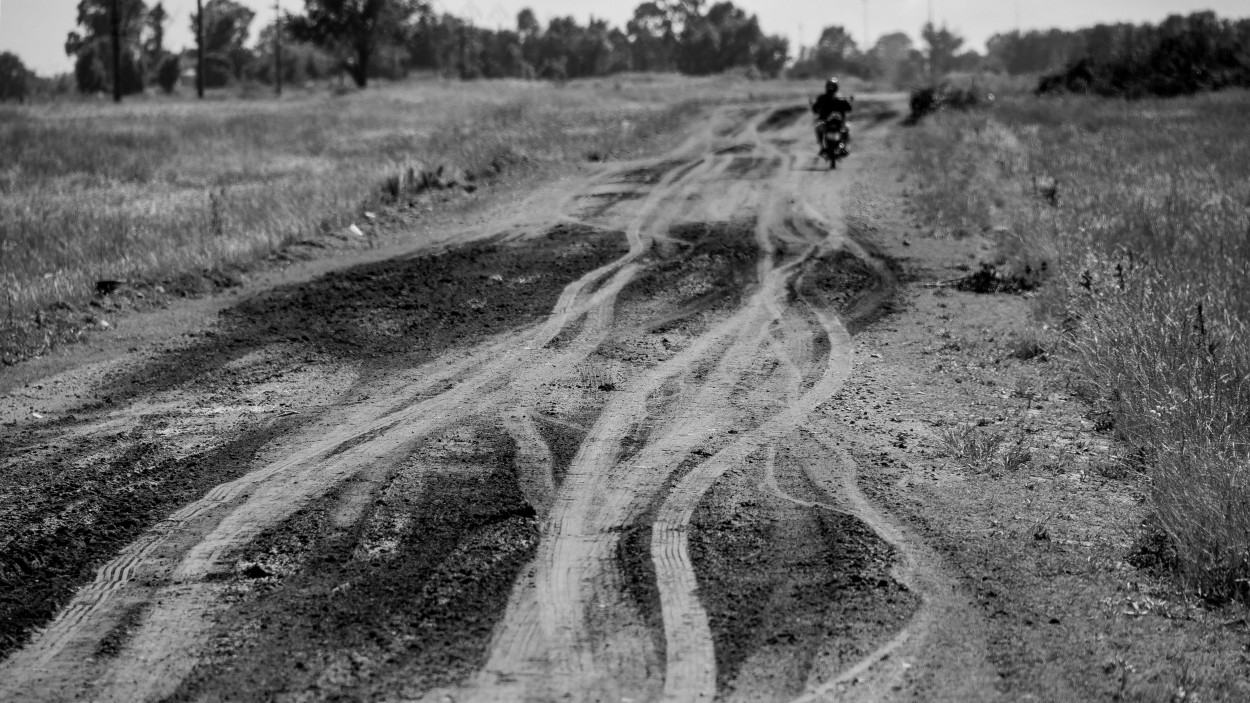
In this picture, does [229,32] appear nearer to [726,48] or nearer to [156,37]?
[156,37]

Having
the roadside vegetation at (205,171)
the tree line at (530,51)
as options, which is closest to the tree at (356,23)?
the tree line at (530,51)

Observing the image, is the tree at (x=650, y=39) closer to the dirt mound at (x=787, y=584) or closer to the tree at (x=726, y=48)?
the tree at (x=726, y=48)

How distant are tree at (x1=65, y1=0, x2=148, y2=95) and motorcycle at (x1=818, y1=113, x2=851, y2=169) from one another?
8418 centimetres

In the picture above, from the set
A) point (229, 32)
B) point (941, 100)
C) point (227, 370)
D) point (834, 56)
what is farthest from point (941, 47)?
point (227, 370)

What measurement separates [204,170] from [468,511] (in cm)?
2229

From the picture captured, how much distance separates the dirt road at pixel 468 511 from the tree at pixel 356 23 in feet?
234

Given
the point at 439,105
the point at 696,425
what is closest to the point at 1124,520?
the point at 696,425

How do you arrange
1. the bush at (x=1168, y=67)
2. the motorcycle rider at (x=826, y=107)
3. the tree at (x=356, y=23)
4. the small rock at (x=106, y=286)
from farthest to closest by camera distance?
the tree at (x=356, y=23) < the bush at (x=1168, y=67) < the motorcycle rider at (x=826, y=107) < the small rock at (x=106, y=286)

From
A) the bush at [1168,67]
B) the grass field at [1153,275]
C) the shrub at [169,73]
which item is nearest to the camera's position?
the grass field at [1153,275]

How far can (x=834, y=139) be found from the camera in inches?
834

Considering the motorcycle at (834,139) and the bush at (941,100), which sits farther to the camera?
Result: the bush at (941,100)

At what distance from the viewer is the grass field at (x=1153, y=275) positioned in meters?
5.68

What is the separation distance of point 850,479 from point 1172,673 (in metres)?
2.37

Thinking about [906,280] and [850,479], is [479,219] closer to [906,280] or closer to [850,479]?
[906,280]
